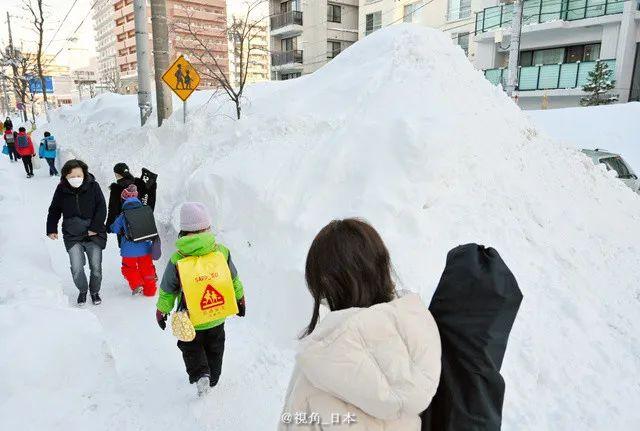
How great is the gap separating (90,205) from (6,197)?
4750mm

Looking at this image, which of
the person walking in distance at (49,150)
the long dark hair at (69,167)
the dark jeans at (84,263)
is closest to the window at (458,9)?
the person walking in distance at (49,150)

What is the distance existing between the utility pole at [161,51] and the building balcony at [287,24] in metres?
25.0

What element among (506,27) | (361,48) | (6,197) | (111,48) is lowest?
(6,197)

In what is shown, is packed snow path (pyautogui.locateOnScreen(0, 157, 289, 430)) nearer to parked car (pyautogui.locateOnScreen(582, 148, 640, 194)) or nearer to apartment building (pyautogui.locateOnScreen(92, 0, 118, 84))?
parked car (pyautogui.locateOnScreen(582, 148, 640, 194))

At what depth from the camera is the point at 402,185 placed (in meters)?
4.75

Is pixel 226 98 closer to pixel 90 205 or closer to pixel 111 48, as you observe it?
pixel 90 205

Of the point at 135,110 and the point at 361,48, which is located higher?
the point at 361,48

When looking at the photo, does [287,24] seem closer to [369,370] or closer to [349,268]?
[349,268]

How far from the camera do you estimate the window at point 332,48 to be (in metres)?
32.3

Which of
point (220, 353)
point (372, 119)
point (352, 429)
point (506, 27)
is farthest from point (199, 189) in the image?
point (506, 27)

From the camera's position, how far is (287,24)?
33094mm

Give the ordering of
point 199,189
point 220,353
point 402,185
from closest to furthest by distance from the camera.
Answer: point 220,353 < point 402,185 < point 199,189

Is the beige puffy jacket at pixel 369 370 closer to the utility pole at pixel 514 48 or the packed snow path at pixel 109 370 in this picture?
the packed snow path at pixel 109 370

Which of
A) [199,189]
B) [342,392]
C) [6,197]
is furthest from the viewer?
[6,197]
